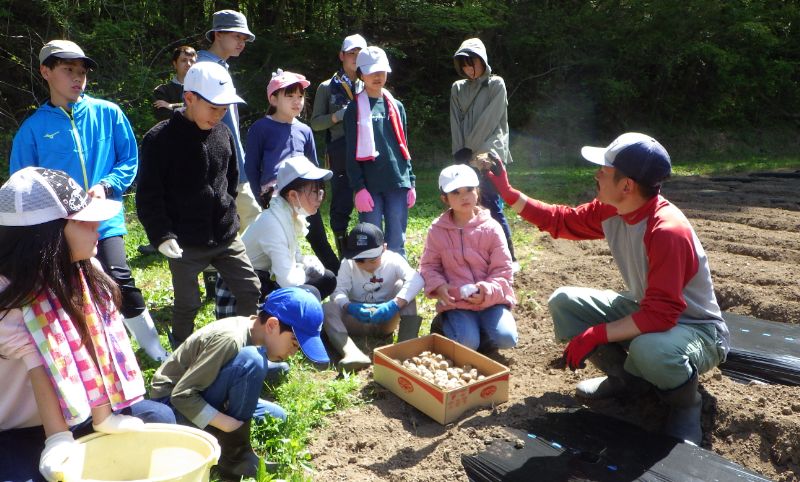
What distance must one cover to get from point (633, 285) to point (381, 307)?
1.59 metres

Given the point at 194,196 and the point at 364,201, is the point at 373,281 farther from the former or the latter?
the point at 194,196

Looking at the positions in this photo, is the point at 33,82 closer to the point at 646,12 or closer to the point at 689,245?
the point at 689,245

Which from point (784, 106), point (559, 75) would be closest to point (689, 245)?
point (559, 75)

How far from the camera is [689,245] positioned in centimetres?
313

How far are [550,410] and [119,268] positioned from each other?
2463 millimetres

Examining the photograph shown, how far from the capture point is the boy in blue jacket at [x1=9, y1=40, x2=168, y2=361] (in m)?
3.74

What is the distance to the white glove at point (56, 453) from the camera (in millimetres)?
2037

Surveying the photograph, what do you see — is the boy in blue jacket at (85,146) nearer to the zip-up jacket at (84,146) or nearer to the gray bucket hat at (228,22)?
the zip-up jacket at (84,146)

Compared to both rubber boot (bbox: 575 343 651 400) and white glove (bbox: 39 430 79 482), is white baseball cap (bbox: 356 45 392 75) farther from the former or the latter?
white glove (bbox: 39 430 79 482)

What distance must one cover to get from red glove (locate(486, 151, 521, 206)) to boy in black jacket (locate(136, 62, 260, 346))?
5.02ft

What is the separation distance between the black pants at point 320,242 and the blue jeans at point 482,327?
1.36m

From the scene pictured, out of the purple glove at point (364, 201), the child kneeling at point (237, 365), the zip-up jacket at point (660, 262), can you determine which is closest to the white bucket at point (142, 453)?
the child kneeling at point (237, 365)

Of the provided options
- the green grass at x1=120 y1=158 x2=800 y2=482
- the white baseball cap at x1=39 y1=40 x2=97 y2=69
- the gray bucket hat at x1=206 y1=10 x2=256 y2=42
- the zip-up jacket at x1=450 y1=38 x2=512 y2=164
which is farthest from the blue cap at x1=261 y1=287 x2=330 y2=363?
the zip-up jacket at x1=450 y1=38 x2=512 y2=164

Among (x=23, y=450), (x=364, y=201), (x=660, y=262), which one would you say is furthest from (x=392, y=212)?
(x=23, y=450)
